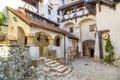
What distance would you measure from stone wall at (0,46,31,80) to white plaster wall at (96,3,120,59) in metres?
9.44

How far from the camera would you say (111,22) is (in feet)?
51.7

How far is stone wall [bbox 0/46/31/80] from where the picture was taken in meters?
7.33

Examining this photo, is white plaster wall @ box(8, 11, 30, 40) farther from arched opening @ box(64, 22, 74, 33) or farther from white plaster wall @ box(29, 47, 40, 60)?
arched opening @ box(64, 22, 74, 33)

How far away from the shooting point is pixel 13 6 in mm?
15344

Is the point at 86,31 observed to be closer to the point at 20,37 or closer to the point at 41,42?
the point at 41,42

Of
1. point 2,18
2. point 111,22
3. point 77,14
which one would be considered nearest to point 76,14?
point 77,14

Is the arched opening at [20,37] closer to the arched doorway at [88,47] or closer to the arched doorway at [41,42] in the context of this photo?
the arched doorway at [41,42]

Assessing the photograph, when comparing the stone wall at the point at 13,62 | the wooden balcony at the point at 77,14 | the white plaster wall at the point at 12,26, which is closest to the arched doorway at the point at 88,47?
the wooden balcony at the point at 77,14

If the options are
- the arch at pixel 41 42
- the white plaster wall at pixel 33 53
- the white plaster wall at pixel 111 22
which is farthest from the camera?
the arch at pixel 41 42

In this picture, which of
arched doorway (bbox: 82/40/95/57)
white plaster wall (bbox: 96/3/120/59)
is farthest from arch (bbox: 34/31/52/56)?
arched doorway (bbox: 82/40/95/57)

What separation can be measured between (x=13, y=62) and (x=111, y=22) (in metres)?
11.3

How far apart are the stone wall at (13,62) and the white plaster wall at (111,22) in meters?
9.44

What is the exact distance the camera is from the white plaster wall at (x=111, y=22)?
1488cm

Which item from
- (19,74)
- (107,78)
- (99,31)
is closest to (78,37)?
(99,31)
